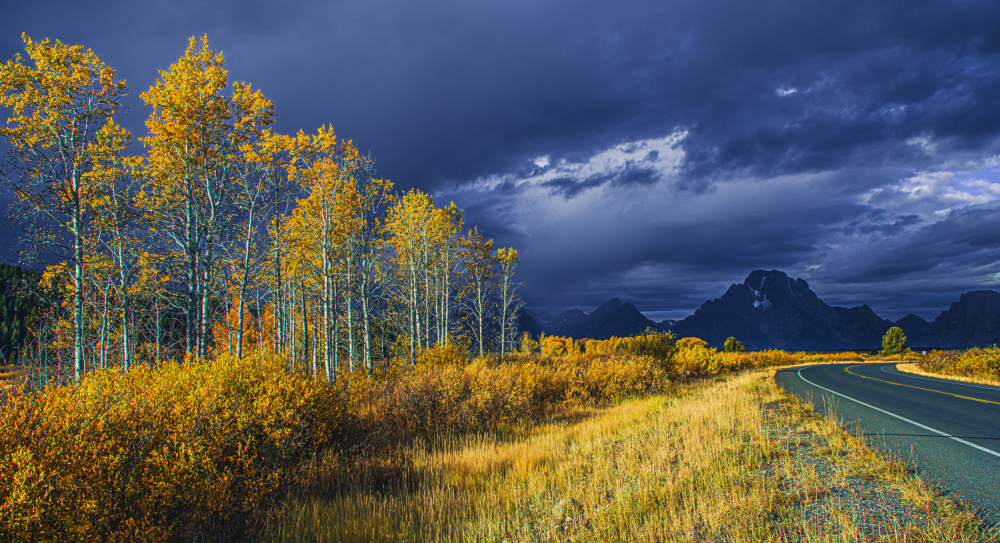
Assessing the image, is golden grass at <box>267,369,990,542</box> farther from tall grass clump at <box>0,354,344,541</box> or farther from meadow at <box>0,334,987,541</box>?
tall grass clump at <box>0,354,344,541</box>

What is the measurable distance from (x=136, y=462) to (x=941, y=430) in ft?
44.3

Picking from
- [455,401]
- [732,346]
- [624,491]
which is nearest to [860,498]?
[624,491]

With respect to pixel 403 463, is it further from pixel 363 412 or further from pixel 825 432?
pixel 825 432

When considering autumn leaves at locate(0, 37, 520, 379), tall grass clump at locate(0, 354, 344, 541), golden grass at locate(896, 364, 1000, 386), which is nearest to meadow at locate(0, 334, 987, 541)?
tall grass clump at locate(0, 354, 344, 541)

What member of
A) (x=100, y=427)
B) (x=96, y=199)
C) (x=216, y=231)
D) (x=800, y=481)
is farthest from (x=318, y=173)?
(x=800, y=481)

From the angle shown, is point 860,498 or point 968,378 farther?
point 968,378

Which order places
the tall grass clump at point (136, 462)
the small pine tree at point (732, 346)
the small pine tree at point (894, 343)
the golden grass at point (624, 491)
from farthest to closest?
the small pine tree at point (732, 346)
the small pine tree at point (894, 343)
the golden grass at point (624, 491)
the tall grass clump at point (136, 462)

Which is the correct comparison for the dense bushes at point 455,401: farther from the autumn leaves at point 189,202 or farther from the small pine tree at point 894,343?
the small pine tree at point 894,343

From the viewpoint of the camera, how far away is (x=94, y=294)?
21.2 metres

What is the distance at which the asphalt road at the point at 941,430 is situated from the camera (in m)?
5.02

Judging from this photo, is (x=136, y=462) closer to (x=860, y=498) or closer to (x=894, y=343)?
(x=860, y=498)

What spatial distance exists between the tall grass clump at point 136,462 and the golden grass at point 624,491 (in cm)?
82

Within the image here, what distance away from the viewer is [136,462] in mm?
4059

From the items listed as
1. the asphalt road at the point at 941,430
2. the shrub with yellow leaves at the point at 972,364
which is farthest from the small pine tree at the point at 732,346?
→ the asphalt road at the point at 941,430
